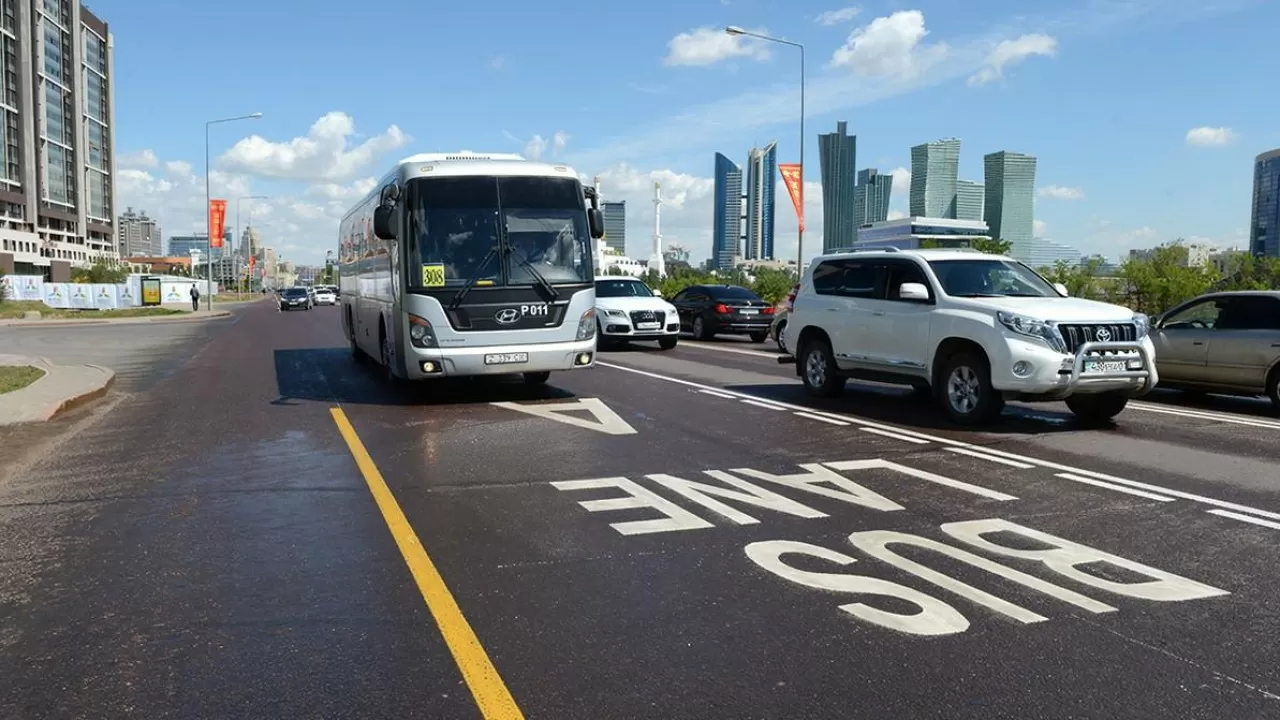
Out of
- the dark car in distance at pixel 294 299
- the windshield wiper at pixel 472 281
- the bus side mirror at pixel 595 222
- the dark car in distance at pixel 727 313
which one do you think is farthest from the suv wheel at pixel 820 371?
the dark car in distance at pixel 294 299

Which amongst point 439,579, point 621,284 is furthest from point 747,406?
point 621,284

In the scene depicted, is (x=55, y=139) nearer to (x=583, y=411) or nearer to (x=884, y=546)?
(x=583, y=411)

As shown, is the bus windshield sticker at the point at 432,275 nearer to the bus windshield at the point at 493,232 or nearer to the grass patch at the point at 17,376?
the bus windshield at the point at 493,232

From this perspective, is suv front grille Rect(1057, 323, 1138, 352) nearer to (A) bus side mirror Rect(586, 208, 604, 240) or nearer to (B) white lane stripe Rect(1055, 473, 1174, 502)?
(B) white lane stripe Rect(1055, 473, 1174, 502)

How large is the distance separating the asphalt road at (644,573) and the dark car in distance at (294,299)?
2154 inches

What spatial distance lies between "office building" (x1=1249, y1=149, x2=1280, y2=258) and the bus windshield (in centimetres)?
9316

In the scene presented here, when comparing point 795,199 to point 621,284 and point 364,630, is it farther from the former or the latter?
point 364,630

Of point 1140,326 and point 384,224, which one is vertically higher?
point 384,224

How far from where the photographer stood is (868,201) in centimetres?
11844

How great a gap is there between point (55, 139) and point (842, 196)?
97.3m


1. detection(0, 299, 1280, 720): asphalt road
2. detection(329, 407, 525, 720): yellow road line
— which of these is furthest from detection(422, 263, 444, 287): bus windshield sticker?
detection(329, 407, 525, 720): yellow road line

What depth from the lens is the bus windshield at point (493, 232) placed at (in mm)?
12367

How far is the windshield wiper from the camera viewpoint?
40.3 feet

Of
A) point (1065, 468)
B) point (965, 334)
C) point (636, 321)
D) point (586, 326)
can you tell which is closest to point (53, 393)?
point (586, 326)
